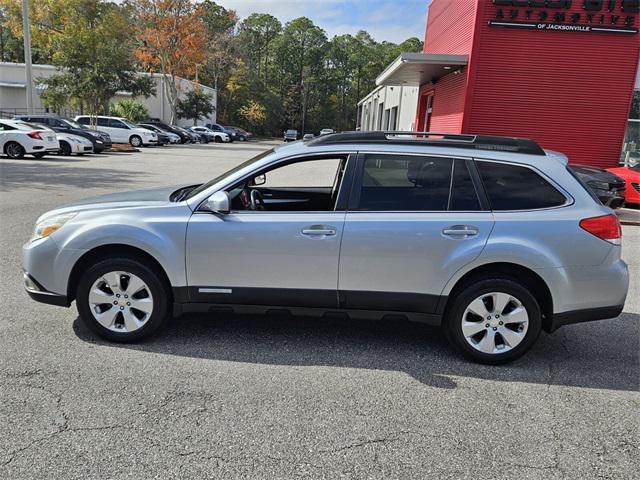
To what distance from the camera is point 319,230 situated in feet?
12.9

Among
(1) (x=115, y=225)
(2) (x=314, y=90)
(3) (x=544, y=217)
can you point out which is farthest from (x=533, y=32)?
(2) (x=314, y=90)

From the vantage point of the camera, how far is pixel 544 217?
12.7 ft

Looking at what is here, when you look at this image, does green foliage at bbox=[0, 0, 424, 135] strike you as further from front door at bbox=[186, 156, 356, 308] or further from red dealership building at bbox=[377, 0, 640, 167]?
front door at bbox=[186, 156, 356, 308]

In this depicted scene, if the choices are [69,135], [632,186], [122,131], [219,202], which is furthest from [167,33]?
[219,202]

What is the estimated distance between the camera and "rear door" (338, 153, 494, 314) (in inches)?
152

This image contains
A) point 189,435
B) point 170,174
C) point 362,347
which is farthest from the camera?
point 170,174

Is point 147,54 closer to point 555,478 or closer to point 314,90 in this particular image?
point 555,478

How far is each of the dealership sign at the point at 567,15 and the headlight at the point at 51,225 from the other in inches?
594

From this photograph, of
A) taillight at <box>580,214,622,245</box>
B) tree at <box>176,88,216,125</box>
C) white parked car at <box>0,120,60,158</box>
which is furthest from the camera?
tree at <box>176,88,216,125</box>

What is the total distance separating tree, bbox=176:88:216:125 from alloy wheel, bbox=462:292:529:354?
180ft

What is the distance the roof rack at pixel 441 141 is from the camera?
4.15 m

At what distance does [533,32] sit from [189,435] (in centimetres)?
A: 1648

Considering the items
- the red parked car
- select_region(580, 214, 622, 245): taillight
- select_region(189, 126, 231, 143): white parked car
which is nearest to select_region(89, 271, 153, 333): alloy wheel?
select_region(580, 214, 622, 245): taillight

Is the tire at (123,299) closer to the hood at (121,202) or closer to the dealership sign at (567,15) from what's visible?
the hood at (121,202)
